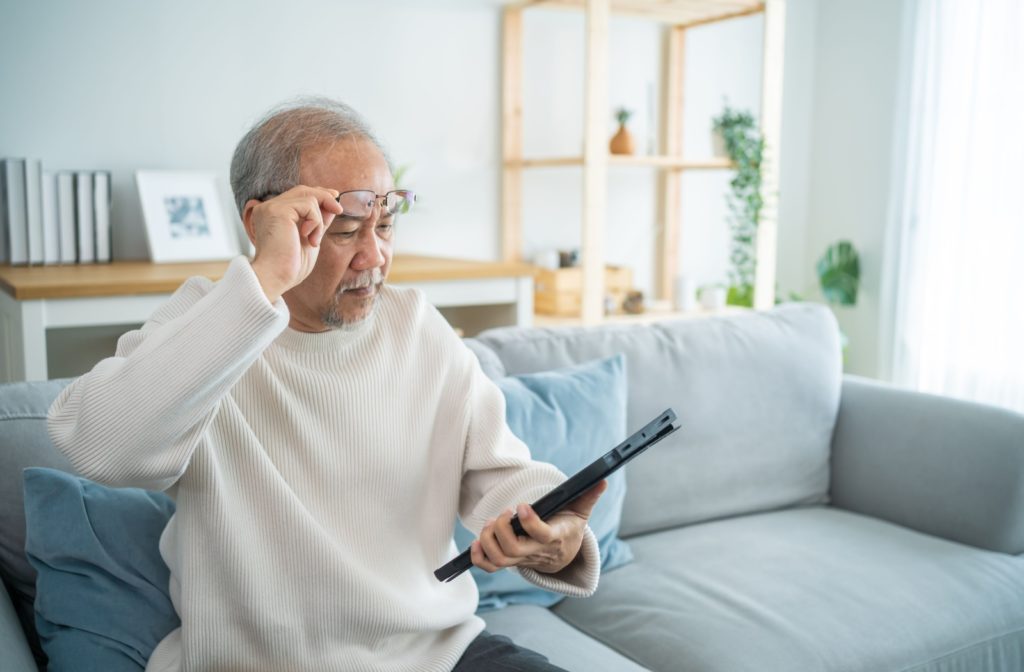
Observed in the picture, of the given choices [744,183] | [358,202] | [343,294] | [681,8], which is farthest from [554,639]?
[681,8]

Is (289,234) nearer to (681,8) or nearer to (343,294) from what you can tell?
(343,294)

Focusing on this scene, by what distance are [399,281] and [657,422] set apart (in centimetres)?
157

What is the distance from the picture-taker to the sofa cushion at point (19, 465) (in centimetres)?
129

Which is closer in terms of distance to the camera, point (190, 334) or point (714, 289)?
point (190, 334)

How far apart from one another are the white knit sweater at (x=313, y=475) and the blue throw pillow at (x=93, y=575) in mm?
40

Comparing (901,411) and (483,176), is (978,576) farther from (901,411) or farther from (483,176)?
(483,176)

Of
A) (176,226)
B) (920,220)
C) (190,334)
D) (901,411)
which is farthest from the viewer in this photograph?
(920,220)

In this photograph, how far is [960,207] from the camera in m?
3.62

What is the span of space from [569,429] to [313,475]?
0.64 m

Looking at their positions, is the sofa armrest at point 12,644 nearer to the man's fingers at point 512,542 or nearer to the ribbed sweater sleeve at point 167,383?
the ribbed sweater sleeve at point 167,383

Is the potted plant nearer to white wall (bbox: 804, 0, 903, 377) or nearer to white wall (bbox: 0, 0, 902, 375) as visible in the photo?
white wall (bbox: 0, 0, 902, 375)

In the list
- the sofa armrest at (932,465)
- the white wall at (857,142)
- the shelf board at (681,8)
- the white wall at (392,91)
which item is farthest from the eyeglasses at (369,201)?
the white wall at (857,142)

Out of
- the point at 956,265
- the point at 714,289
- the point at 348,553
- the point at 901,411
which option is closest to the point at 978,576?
the point at 901,411

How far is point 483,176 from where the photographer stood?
3.46 meters
